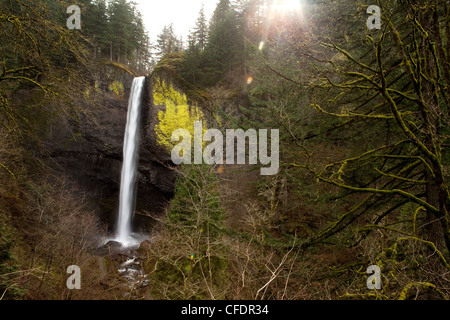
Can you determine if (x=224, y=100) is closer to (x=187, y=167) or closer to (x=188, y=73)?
(x=188, y=73)

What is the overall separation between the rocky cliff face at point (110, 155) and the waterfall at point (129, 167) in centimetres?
54

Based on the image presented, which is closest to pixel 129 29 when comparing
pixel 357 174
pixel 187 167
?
pixel 187 167

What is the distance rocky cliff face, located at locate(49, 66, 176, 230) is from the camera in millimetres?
21047

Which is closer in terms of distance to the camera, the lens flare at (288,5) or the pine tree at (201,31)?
the lens flare at (288,5)

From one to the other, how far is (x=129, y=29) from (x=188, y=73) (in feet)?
31.9

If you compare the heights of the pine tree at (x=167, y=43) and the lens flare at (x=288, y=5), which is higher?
the pine tree at (x=167, y=43)

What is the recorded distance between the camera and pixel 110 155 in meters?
22.0
